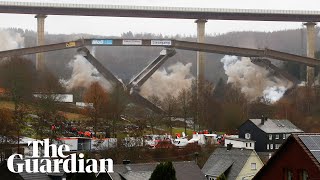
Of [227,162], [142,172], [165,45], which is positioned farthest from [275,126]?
[142,172]

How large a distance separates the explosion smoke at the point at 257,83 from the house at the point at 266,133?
1879 cm

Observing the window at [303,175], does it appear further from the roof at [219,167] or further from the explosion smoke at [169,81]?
the explosion smoke at [169,81]

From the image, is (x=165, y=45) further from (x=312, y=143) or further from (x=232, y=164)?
(x=312, y=143)

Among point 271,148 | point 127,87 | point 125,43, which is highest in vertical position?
point 125,43

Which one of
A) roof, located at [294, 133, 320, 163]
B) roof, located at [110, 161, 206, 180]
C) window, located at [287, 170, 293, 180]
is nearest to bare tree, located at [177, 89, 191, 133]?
roof, located at [110, 161, 206, 180]

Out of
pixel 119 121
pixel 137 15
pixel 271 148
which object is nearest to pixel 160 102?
pixel 137 15

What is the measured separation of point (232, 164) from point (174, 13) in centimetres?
3131

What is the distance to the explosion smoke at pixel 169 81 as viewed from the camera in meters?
62.9

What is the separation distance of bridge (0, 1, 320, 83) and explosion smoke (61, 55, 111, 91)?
4.69 metres

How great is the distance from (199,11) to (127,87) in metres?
11.2

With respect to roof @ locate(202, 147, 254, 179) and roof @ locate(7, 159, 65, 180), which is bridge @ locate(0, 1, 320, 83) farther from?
roof @ locate(7, 159, 65, 180)

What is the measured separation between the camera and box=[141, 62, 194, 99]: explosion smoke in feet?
206

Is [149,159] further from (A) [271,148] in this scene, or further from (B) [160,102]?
(B) [160,102]

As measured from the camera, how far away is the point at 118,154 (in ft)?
107
